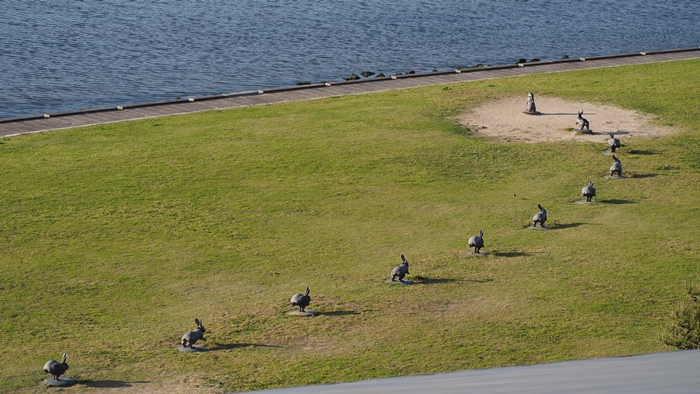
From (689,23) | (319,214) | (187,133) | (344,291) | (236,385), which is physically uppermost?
(689,23)

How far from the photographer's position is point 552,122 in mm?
37812

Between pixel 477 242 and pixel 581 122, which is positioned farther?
pixel 581 122

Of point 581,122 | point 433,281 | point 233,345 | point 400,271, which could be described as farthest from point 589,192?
point 233,345

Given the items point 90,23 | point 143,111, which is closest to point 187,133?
point 143,111

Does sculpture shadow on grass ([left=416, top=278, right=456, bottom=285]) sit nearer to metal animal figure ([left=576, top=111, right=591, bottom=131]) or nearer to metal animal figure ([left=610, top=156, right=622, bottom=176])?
metal animal figure ([left=610, top=156, right=622, bottom=176])

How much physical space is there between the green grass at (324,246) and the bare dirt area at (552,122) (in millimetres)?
986

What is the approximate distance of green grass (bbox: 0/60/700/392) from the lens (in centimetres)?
1892

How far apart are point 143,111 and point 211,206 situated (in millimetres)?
13756

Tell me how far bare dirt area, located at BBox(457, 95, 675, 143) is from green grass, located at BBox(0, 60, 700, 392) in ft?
3.24

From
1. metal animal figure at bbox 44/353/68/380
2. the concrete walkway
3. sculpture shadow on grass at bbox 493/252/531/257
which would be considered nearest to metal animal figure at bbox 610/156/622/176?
sculpture shadow on grass at bbox 493/252/531/257

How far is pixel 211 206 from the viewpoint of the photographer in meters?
28.1

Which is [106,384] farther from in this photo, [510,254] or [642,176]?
[642,176]

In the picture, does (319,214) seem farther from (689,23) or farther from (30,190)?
(689,23)

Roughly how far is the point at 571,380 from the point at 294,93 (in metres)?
33.4
